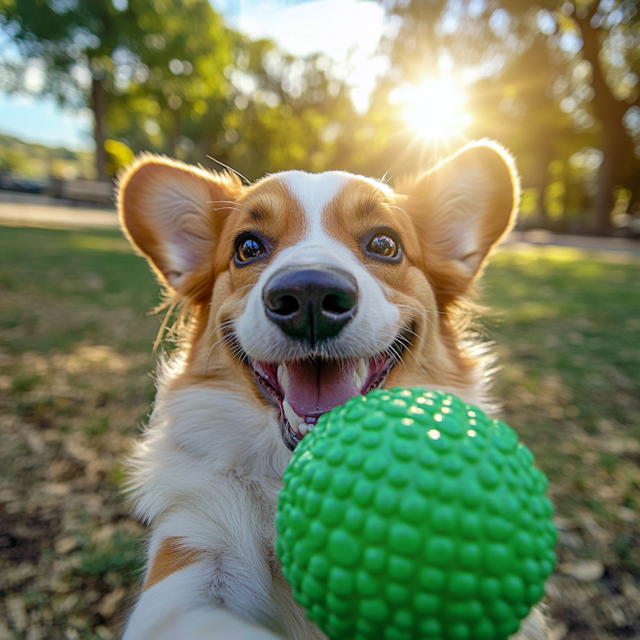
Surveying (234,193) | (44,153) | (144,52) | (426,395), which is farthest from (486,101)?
(44,153)

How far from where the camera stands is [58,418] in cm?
330

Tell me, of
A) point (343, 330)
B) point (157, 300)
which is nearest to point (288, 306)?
point (343, 330)

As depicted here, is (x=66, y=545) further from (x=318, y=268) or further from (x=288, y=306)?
(x=318, y=268)

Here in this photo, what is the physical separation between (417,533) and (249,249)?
168cm

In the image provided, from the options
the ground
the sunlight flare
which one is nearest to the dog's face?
the ground

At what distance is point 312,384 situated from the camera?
191cm

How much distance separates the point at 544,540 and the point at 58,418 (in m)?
3.28

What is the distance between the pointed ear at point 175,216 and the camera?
2645 mm

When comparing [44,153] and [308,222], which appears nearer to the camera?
[308,222]

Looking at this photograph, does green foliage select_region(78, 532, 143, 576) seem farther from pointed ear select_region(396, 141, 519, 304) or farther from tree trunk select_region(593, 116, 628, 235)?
tree trunk select_region(593, 116, 628, 235)

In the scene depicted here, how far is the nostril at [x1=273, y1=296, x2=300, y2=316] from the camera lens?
1647mm

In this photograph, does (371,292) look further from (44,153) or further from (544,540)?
(44,153)

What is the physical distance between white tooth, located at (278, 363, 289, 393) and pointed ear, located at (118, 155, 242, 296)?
36.6 inches

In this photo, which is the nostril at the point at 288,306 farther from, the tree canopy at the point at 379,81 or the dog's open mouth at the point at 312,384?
the tree canopy at the point at 379,81
